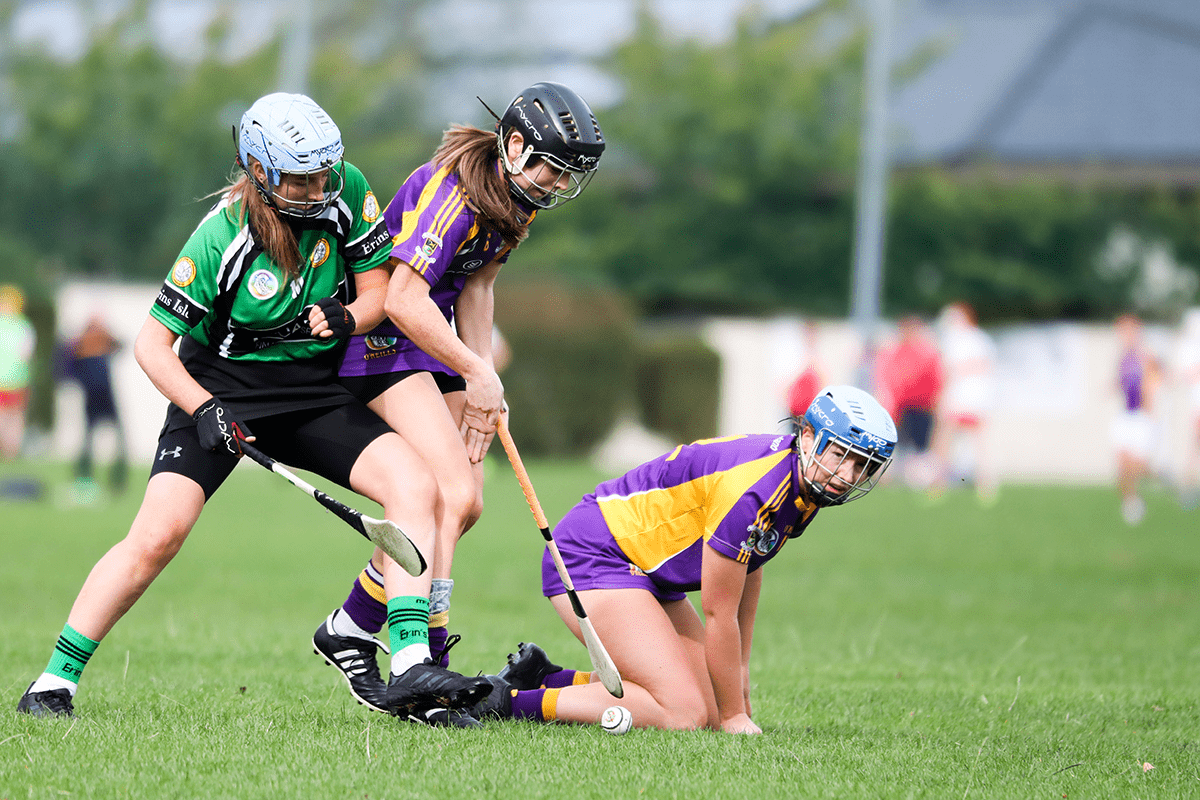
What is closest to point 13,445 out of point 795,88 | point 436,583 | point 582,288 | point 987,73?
point 582,288

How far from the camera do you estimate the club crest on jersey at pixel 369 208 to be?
496 cm

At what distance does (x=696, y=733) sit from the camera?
4867 millimetres

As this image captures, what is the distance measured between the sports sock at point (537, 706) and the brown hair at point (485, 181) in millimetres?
1660

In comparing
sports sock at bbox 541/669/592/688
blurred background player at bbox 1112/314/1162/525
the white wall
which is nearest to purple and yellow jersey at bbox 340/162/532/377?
sports sock at bbox 541/669/592/688

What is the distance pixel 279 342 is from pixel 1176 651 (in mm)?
5432

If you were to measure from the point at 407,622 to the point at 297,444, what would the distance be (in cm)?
77

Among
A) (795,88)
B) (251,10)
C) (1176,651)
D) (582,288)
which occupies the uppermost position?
(251,10)

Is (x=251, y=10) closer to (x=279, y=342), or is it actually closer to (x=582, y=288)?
(x=582, y=288)

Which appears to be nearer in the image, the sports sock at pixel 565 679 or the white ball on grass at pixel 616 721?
the white ball on grass at pixel 616 721

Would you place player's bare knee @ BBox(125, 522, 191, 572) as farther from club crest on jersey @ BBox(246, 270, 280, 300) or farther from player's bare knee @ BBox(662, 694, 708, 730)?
player's bare knee @ BBox(662, 694, 708, 730)

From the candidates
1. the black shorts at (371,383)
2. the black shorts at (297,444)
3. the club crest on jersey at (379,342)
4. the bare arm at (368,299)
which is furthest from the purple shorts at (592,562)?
the bare arm at (368,299)

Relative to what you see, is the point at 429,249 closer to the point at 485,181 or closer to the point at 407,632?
the point at 485,181

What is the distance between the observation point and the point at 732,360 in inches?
1136

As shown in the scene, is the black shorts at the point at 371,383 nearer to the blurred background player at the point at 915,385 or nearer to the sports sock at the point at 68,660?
the sports sock at the point at 68,660
